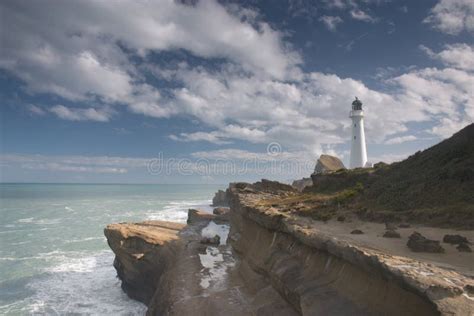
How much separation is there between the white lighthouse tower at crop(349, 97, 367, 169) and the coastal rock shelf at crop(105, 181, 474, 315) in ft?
75.0

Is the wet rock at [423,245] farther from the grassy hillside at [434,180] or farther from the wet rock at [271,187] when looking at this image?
the wet rock at [271,187]

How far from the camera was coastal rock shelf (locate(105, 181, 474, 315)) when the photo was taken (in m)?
7.79

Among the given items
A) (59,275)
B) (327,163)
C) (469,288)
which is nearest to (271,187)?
(59,275)

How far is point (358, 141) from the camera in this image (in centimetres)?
4491

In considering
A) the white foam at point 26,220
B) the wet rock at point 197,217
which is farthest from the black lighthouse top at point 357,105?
the white foam at point 26,220

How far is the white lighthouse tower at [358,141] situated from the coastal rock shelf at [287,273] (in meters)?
22.8

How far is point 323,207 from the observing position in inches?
814

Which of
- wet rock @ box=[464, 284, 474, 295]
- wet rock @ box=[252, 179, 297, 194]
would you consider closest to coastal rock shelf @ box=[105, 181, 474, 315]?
wet rock @ box=[464, 284, 474, 295]

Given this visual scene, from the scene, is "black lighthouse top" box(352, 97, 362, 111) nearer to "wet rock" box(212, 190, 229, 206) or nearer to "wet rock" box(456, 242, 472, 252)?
"wet rock" box(456, 242, 472, 252)

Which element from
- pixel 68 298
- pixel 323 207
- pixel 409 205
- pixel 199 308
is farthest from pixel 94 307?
pixel 409 205

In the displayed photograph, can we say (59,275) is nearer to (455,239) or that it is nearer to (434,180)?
(455,239)

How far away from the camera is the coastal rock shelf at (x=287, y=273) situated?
779cm

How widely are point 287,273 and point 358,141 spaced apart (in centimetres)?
3543

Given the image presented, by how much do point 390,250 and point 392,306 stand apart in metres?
2.41
